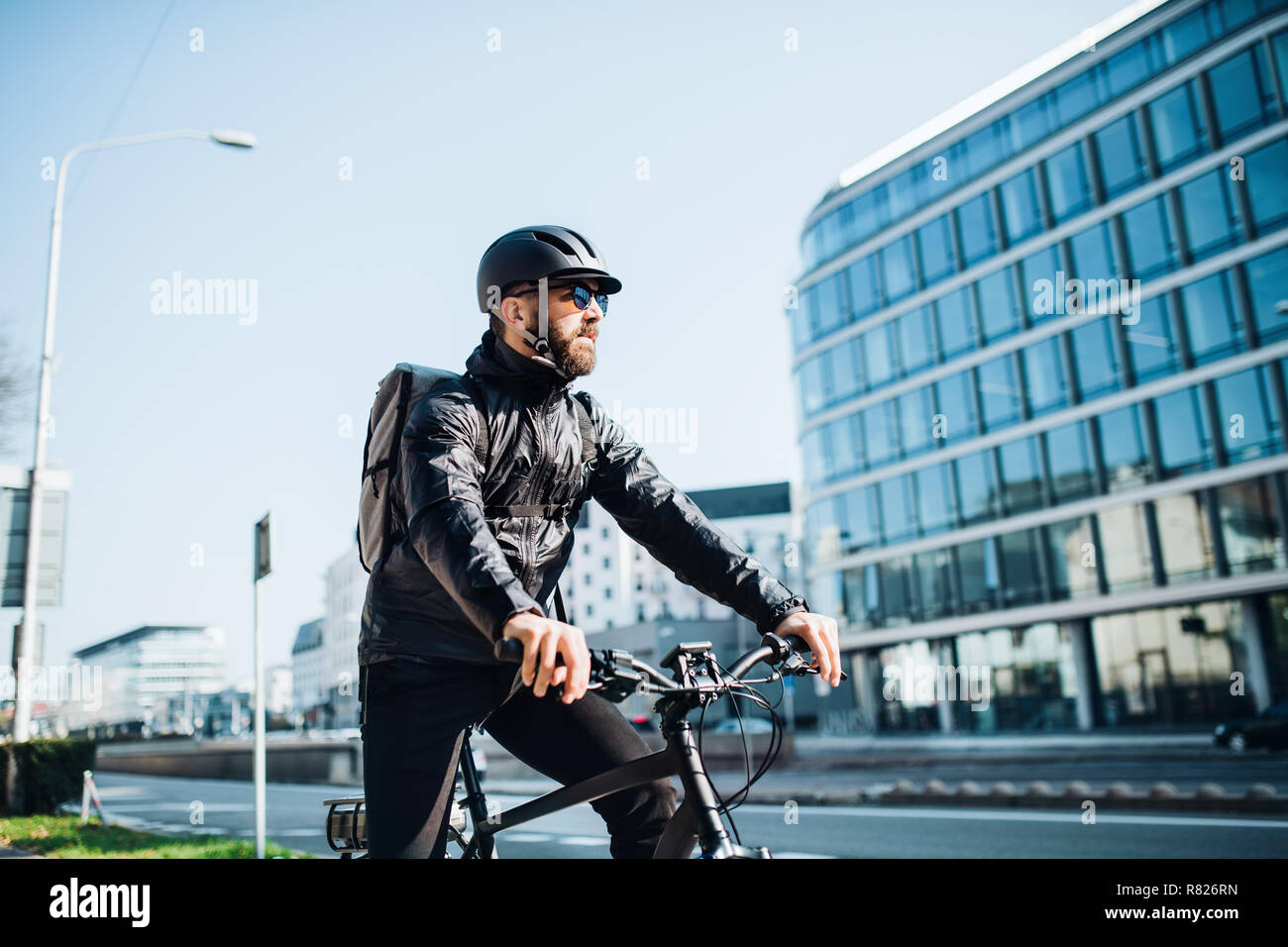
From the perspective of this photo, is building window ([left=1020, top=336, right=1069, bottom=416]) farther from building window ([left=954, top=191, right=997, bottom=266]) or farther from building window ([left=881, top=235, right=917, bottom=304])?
building window ([left=881, top=235, right=917, bottom=304])

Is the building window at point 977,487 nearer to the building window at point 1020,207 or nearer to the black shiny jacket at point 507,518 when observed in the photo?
the building window at point 1020,207

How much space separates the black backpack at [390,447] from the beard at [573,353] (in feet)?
0.59

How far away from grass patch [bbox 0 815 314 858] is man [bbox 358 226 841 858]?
17.8 ft

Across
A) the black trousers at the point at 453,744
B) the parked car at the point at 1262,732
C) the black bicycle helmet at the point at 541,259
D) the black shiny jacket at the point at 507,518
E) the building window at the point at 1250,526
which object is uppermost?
the building window at the point at 1250,526

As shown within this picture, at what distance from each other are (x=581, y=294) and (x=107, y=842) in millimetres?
9402

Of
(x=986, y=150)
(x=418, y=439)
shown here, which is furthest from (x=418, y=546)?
(x=986, y=150)

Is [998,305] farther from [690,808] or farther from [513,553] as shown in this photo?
[690,808]

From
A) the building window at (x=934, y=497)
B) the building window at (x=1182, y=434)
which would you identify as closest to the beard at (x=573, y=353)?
the building window at (x=1182, y=434)

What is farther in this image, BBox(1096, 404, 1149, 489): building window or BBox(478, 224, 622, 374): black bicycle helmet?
BBox(1096, 404, 1149, 489): building window

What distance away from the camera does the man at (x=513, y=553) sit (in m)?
2.08

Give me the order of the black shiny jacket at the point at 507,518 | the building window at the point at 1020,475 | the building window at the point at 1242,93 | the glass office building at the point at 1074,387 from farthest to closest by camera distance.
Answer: the building window at the point at 1020,475, the glass office building at the point at 1074,387, the building window at the point at 1242,93, the black shiny jacket at the point at 507,518

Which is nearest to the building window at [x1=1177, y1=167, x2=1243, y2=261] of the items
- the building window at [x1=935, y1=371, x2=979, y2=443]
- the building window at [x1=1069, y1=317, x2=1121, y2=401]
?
the building window at [x1=1069, y1=317, x2=1121, y2=401]

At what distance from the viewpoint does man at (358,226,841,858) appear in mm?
2082
